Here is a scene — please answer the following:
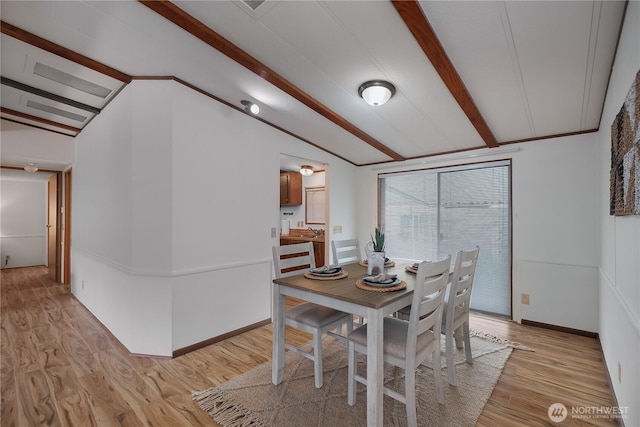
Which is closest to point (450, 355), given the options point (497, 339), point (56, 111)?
point (497, 339)

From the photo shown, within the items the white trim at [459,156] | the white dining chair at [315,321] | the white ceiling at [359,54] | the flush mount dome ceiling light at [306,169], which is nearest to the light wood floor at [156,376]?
the white dining chair at [315,321]

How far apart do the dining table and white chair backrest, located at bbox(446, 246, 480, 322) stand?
0.30 meters

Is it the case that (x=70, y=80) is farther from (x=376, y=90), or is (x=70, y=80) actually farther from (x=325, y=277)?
(x=325, y=277)

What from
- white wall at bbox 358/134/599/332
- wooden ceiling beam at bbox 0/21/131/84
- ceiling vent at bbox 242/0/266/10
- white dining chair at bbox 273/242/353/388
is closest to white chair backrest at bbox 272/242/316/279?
white dining chair at bbox 273/242/353/388

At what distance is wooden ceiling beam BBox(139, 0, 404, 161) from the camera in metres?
1.72

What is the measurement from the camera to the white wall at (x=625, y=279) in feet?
4.30

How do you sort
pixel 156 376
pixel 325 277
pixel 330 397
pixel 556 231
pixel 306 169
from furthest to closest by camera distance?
pixel 306 169, pixel 556 231, pixel 156 376, pixel 325 277, pixel 330 397

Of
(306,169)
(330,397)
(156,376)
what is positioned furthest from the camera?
(306,169)

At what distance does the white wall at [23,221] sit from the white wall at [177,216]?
4757 mm

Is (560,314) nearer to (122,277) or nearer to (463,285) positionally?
(463,285)

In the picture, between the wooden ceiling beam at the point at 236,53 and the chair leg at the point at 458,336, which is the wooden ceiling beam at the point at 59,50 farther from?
the chair leg at the point at 458,336

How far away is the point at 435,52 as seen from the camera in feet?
6.09

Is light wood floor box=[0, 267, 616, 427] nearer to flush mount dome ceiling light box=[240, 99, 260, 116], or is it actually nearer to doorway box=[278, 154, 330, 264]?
flush mount dome ceiling light box=[240, 99, 260, 116]

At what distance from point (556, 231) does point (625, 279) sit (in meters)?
1.69
